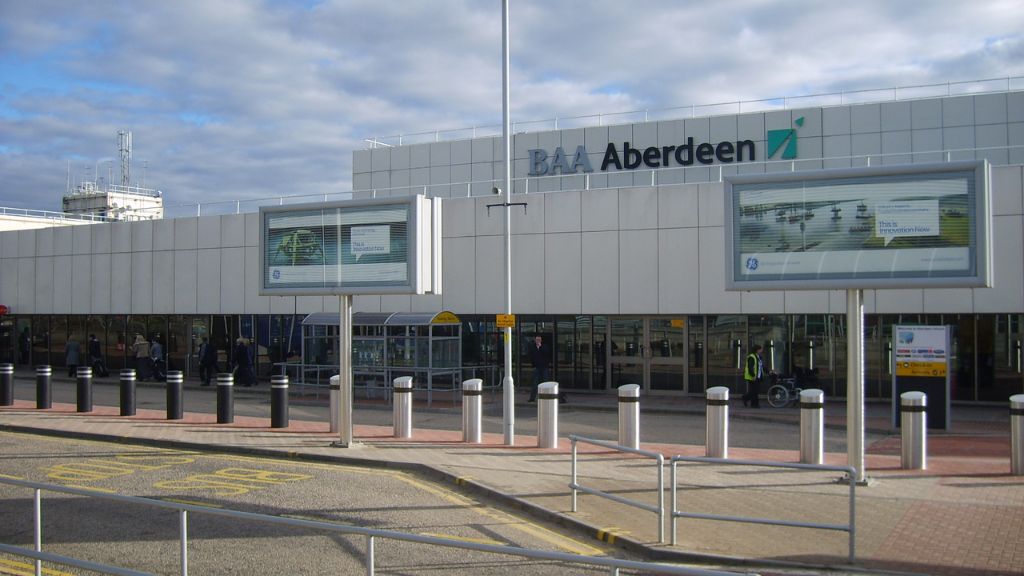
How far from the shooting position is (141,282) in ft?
114

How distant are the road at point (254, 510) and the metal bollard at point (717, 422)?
462cm

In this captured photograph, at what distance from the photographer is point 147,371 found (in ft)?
108

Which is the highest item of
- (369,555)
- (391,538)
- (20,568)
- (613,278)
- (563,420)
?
(613,278)

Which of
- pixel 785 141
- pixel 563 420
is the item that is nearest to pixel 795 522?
pixel 563 420

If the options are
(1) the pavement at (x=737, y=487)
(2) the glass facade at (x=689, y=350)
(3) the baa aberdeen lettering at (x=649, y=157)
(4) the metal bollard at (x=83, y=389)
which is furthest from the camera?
(3) the baa aberdeen lettering at (x=649, y=157)

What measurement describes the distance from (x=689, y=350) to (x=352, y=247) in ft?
45.1

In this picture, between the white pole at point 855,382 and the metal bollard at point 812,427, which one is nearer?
the white pole at point 855,382

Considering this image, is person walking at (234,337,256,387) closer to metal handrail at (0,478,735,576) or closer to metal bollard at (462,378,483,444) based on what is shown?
metal bollard at (462,378,483,444)

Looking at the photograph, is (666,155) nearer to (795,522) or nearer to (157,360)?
(157,360)

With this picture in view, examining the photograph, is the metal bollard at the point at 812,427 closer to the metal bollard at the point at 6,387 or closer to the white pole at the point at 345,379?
the white pole at the point at 345,379

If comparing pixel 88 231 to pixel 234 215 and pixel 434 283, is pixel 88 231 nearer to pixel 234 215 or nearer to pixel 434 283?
pixel 234 215

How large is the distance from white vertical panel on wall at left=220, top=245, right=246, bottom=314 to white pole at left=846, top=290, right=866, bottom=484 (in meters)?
24.2

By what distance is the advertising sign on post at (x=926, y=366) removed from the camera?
60.7 ft

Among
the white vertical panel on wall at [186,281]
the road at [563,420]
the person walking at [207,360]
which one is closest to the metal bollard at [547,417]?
the road at [563,420]
